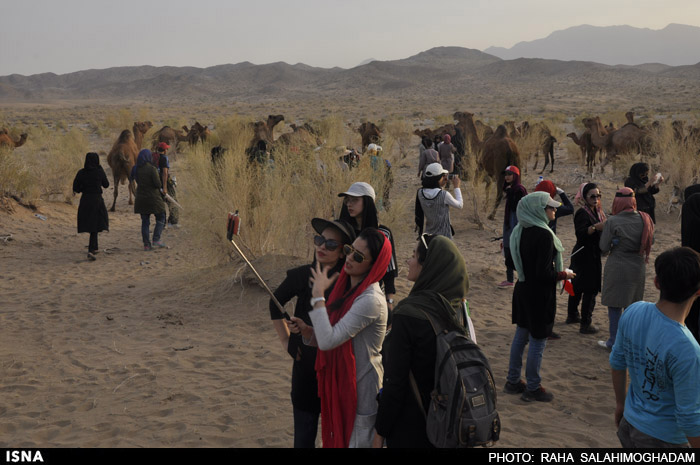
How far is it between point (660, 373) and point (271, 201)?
243 inches

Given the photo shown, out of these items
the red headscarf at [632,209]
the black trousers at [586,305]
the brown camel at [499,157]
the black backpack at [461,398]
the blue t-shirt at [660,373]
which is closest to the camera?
the black backpack at [461,398]

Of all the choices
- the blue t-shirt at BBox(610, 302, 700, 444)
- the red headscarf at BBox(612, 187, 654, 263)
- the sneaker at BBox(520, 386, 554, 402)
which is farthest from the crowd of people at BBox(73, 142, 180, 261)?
the blue t-shirt at BBox(610, 302, 700, 444)

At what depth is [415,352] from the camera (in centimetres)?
240

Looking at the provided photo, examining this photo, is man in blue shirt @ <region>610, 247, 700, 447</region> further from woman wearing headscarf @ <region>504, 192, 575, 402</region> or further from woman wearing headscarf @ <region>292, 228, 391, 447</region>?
Result: woman wearing headscarf @ <region>504, 192, 575, 402</region>

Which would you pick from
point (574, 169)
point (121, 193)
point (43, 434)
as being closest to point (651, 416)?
point (43, 434)

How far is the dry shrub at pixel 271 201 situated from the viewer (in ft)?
26.7

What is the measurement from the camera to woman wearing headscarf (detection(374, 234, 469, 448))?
2381mm

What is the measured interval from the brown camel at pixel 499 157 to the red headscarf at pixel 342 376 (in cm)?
972

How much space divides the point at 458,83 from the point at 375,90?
527 inches

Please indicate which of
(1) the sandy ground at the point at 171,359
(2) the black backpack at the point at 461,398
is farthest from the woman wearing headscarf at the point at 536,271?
(2) the black backpack at the point at 461,398

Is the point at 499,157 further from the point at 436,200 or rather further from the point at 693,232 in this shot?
the point at 693,232

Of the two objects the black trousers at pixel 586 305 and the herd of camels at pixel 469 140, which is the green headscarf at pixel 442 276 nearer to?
the black trousers at pixel 586 305

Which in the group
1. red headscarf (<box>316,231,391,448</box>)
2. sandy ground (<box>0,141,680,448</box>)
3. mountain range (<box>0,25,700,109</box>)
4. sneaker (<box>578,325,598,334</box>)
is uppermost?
mountain range (<box>0,25,700,109</box>)

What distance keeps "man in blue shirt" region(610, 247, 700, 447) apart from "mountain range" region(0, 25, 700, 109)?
5821 cm
